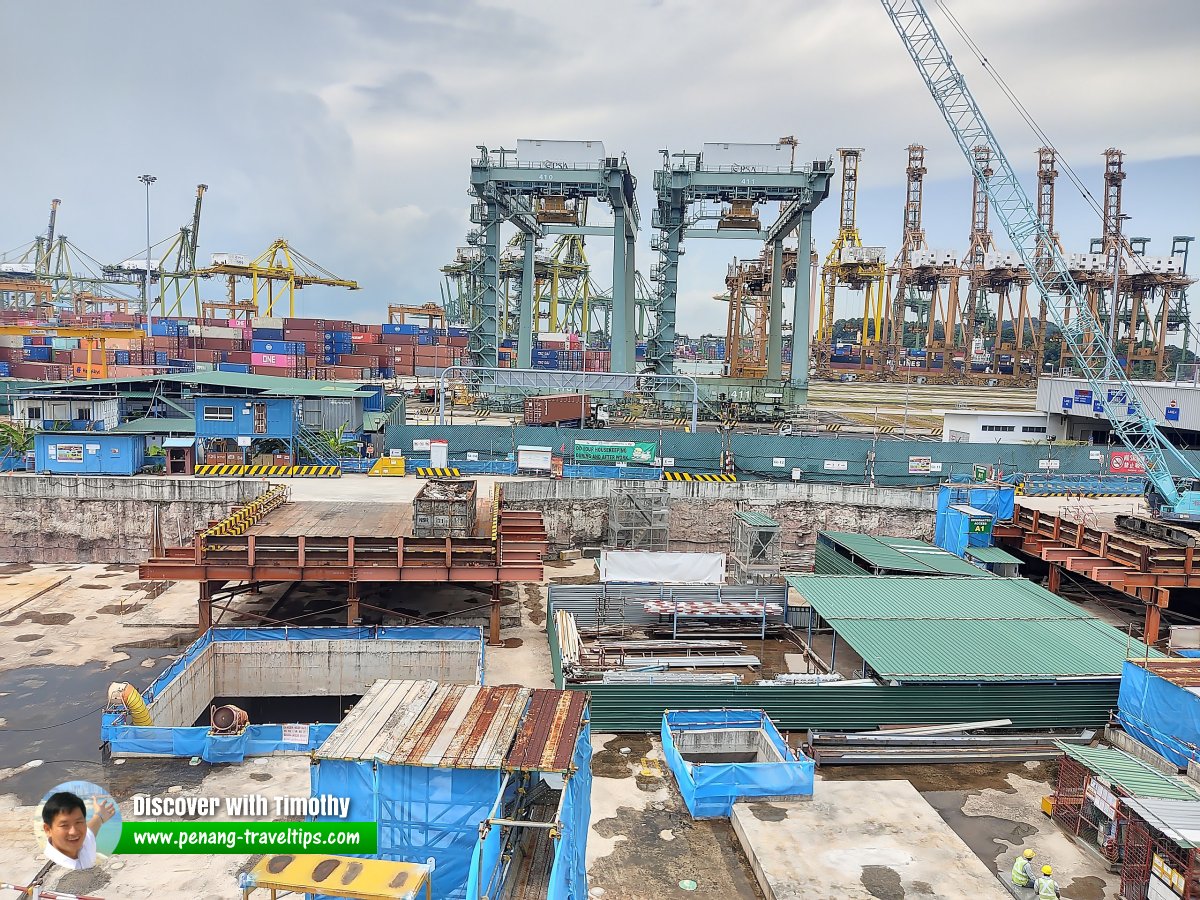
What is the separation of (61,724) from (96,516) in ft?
65.2

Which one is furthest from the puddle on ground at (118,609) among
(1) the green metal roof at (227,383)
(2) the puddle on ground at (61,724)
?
(1) the green metal roof at (227,383)

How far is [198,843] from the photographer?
16.6 ft

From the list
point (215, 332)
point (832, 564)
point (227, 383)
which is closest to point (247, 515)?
point (227, 383)

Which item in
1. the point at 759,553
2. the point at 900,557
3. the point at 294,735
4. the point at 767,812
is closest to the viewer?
the point at 767,812

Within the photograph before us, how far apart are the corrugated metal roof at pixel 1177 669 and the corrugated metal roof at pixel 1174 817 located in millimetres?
5532

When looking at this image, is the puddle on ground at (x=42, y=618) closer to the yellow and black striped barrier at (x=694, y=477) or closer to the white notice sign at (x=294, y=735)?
the white notice sign at (x=294, y=735)

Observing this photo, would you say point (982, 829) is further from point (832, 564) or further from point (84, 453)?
point (84, 453)

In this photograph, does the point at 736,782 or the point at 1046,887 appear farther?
the point at 736,782

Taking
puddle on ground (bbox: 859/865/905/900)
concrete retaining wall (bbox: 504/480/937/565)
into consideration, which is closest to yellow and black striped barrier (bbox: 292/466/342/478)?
concrete retaining wall (bbox: 504/480/937/565)

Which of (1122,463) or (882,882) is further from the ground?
(1122,463)

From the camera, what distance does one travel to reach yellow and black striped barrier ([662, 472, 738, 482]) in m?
42.2

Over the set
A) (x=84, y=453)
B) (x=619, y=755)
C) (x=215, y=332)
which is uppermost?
(x=215, y=332)

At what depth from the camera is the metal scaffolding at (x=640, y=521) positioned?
1474 inches

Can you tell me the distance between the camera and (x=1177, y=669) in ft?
63.4
